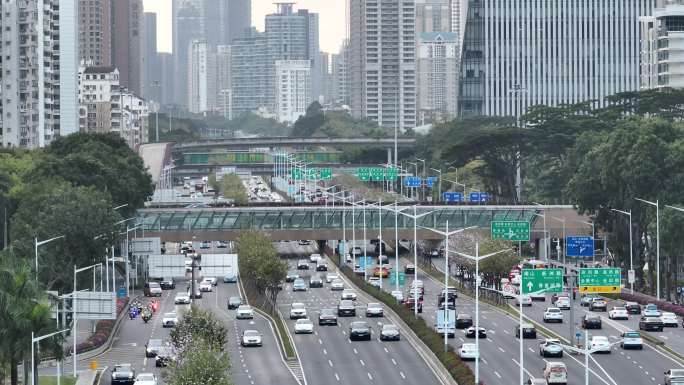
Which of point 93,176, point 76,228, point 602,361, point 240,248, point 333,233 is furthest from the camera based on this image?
point 333,233

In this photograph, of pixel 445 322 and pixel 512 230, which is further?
pixel 512 230

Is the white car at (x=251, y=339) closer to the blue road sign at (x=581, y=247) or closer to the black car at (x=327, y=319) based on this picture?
the black car at (x=327, y=319)

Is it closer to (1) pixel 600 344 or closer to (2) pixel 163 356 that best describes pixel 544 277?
(1) pixel 600 344

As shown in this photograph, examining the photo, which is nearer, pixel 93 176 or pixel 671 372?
pixel 671 372

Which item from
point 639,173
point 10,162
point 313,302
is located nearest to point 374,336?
point 313,302

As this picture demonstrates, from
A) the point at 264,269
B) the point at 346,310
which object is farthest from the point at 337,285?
the point at 346,310

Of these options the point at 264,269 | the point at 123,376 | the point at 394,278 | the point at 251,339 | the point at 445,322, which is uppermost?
the point at 264,269

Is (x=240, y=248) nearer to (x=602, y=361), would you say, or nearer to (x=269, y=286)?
(x=269, y=286)

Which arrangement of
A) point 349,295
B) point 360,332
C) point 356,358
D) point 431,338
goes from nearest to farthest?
1. point 356,358
2. point 431,338
3. point 360,332
4. point 349,295

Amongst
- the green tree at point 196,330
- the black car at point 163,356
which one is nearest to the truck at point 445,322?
the green tree at point 196,330
